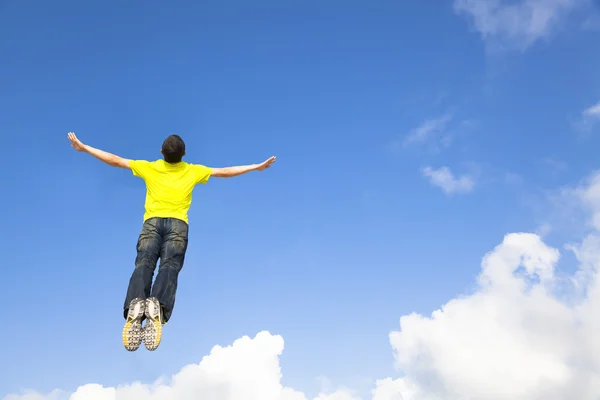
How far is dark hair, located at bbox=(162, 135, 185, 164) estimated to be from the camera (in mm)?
10320

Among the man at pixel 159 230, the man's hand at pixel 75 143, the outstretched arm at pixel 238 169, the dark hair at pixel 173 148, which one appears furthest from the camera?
the outstretched arm at pixel 238 169

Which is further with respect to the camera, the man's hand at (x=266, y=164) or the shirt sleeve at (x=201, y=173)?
the man's hand at (x=266, y=164)

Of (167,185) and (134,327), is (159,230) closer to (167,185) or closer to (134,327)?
(167,185)

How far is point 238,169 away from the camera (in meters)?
11.1

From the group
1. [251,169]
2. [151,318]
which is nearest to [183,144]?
[251,169]

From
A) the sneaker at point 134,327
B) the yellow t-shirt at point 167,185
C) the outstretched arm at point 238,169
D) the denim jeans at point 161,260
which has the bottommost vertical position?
the sneaker at point 134,327

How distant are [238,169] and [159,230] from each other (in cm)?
198

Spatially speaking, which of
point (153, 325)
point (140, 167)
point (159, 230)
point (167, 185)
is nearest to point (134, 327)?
point (153, 325)

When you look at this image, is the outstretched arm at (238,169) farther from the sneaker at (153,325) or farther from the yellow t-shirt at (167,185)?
the sneaker at (153,325)

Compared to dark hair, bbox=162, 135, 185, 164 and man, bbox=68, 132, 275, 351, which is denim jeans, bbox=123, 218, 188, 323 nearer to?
man, bbox=68, 132, 275, 351

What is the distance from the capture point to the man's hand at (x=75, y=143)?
10.7m

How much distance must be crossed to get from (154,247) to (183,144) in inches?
78.8

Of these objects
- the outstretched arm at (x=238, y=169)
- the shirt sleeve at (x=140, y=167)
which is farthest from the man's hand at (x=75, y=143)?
the outstretched arm at (x=238, y=169)

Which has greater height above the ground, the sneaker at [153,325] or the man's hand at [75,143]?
the man's hand at [75,143]
